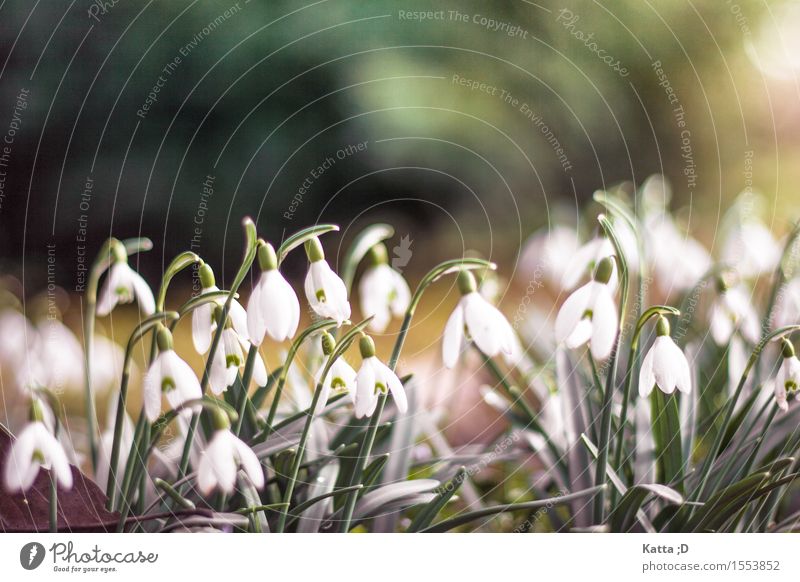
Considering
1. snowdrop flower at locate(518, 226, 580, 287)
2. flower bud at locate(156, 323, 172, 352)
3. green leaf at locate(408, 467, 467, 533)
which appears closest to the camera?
flower bud at locate(156, 323, 172, 352)

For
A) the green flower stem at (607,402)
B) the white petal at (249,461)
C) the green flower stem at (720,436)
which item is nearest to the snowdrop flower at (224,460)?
the white petal at (249,461)

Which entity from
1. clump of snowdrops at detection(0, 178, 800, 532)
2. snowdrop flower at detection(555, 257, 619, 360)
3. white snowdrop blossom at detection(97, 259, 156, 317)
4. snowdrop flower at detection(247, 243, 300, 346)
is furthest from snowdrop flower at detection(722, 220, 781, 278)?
white snowdrop blossom at detection(97, 259, 156, 317)

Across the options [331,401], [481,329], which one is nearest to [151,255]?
[331,401]

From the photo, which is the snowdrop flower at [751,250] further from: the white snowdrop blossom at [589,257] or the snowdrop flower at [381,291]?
the snowdrop flower at [381,291]

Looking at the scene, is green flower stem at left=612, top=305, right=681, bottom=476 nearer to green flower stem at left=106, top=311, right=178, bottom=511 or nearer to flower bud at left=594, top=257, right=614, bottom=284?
flower bud at left=594, top=257, right=614, bottom=284

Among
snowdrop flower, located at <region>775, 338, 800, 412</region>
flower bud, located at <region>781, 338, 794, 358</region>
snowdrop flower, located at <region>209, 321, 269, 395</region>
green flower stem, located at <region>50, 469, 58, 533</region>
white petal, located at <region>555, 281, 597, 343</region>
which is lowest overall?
green flower stem, located at <region>50, 469, 58, 533</region>
